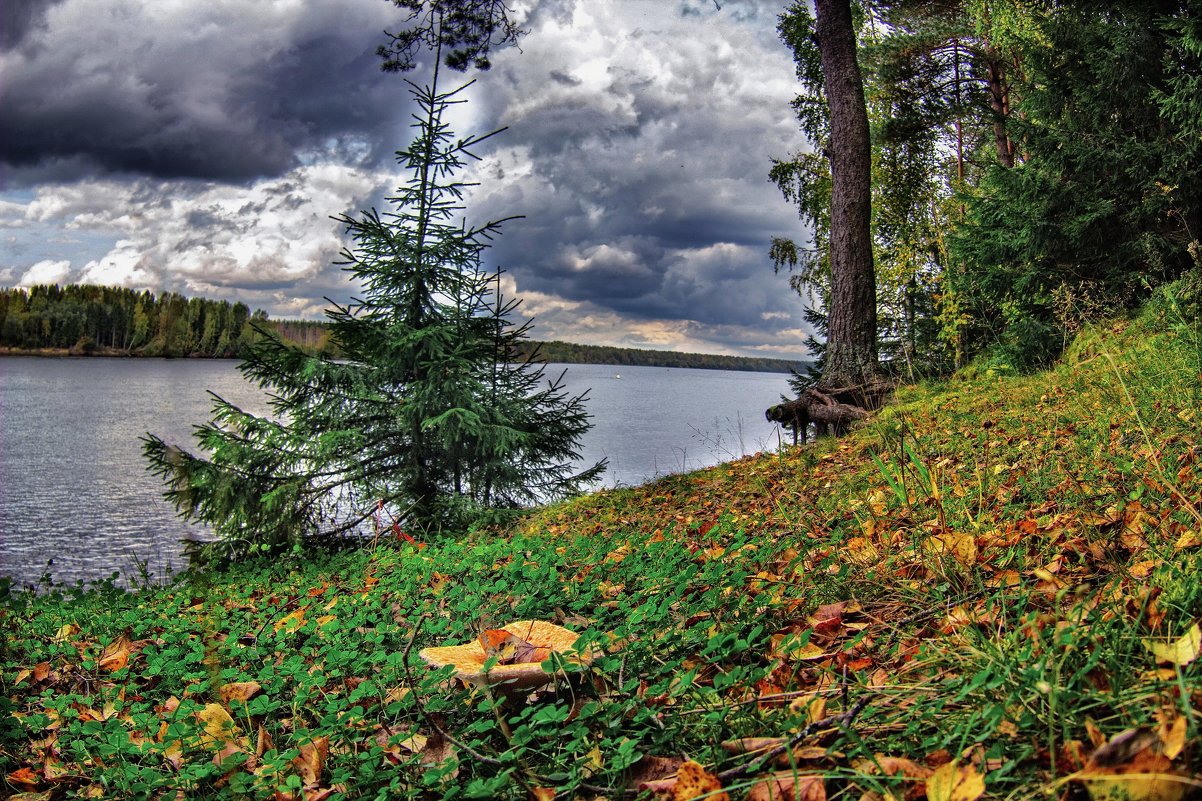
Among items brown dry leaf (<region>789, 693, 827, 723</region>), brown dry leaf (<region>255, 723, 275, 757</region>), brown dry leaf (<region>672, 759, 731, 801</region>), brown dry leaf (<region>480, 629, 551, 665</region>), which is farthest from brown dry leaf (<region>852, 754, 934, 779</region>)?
brown dry leaf (<region>255, 723, 275, 757</region>)

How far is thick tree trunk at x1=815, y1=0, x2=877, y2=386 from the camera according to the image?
7.89 meters

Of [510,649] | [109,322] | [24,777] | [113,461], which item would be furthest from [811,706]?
[109,322]

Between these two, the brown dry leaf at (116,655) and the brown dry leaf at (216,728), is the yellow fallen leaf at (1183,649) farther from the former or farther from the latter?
the brown dry leaf at (116,655)

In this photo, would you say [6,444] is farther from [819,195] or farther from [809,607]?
[809,607]

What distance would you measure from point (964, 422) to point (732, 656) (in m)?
4.13

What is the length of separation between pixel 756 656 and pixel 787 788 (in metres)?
0.72

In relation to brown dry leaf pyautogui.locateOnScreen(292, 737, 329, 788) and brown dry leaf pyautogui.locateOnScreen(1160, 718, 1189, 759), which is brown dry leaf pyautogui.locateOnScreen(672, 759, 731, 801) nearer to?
brown dry leaf pyautogui.locateOnScreen(1160, 718, 1189, 759)

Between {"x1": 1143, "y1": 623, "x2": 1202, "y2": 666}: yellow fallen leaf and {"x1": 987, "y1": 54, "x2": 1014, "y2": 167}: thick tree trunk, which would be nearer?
{"x1": 1143, "y1": 623, "x2": 1202, "y2": 666}: yellow fallen leaf

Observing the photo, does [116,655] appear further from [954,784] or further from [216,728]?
[954,784]

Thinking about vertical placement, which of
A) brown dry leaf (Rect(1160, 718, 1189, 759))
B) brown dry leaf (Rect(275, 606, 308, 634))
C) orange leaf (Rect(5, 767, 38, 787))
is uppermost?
brown dry leaf (Rect(1160, 718, 1189, 759))

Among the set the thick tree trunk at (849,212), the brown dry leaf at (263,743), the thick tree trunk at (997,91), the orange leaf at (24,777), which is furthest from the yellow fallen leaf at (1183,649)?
the thick tree trunk at (997,91)

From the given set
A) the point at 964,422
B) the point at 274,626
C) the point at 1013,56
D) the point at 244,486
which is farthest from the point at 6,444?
the point at 1013,56

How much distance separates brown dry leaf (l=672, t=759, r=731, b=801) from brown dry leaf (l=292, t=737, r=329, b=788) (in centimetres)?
118

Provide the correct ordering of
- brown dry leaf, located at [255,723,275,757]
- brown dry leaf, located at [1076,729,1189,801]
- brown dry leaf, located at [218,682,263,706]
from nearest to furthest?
1. brown dry leaf, located at [1076,729,1189,801]
2. brown dry leaf, located at [255,723,275,757]
3. brown dry leaf, located at [218,682,263,706]
